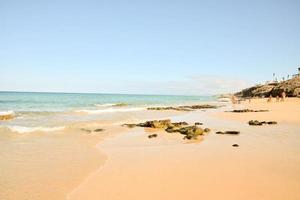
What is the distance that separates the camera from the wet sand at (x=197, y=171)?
5.64 metres

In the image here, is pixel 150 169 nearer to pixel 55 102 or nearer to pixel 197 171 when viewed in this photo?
pixel 197 171

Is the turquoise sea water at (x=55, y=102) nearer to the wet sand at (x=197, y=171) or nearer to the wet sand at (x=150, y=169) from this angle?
the wet sand at (x=150, y=169)

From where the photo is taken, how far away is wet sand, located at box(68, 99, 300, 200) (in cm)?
564

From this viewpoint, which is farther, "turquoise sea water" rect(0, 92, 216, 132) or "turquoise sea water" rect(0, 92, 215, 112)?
"turquoise sea water" rect(0, 92, 215, 112)

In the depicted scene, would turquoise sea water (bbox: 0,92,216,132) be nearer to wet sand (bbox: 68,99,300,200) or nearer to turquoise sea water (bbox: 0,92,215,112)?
turquoise sea water (bbox: 0,92,215,112)

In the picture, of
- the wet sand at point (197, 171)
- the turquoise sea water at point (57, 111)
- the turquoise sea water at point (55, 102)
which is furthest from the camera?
the turquoise sea water at point (55, 102)

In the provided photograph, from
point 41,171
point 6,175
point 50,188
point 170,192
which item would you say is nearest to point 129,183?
point 170,192

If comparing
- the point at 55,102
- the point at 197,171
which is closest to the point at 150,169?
the point at 197,171

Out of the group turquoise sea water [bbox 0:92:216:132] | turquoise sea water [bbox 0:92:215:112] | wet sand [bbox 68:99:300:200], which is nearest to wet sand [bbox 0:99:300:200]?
wet sand [bbox 68:99:300:200]

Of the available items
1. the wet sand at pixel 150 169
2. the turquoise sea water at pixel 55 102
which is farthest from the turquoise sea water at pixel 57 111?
the wet sand at pixel 150 169

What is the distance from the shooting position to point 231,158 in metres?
8.41

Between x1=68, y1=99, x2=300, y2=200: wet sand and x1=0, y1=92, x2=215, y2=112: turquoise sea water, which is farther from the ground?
x1=0, y1=92, x2=215, y2=112: turquoise sea water

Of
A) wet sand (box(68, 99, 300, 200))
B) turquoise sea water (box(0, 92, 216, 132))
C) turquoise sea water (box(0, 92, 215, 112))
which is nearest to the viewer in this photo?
wet sand (box(68, 99, 300, 200))

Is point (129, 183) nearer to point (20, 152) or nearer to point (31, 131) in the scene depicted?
point (20, 152)
